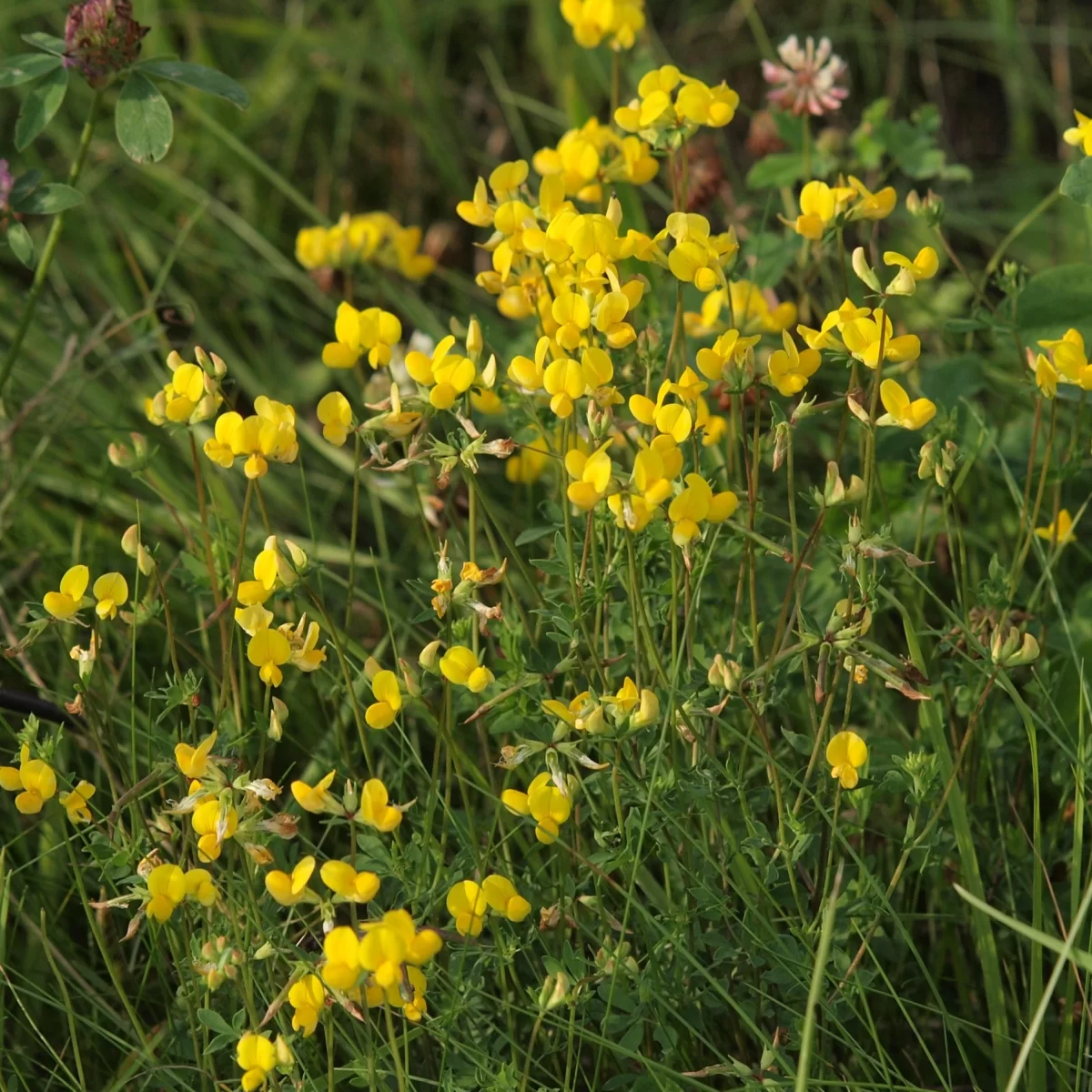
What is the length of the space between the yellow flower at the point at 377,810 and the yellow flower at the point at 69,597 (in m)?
0.34

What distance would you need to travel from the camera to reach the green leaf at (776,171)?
2.19 meters

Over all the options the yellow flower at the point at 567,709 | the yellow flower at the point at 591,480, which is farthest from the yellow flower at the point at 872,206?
the yellow flower at the point at 567,709

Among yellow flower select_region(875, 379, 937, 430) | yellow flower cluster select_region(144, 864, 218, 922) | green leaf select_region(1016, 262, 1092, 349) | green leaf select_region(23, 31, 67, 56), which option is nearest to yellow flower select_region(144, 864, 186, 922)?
yellow flower cluster select_region(144, 864, 218, 922)

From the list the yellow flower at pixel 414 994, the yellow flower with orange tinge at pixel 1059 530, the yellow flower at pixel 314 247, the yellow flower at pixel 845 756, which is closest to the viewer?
the yellow flower at pixel 414 994

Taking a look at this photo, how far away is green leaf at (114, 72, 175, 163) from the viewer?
171cm

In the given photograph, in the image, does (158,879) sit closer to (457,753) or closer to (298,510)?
(457,753)

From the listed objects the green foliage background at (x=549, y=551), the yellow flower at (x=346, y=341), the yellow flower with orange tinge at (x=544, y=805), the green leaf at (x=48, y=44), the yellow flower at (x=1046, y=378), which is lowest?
Answer: the green foliage background at (x=549, y=551)

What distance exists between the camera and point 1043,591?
184 centimetres

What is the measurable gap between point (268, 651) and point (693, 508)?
385mm

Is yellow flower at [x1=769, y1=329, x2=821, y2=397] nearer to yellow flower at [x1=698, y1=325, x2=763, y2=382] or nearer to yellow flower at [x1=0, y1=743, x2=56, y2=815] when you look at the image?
yellow flower at [x1=698, y1=325, x2=763, y2=382]

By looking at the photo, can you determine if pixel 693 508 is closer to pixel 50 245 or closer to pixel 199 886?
pixel 199 886

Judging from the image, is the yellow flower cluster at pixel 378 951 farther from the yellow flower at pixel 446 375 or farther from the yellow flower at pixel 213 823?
the yellow flower at pixel 446 375

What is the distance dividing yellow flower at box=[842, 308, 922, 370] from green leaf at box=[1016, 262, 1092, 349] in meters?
0.72

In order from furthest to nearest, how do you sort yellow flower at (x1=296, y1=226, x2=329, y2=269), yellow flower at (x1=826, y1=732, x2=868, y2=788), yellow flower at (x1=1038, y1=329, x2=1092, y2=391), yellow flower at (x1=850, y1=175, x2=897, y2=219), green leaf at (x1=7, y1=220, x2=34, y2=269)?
yellow flower at (x1=296, y1=226, x2=329, y2=269) → green leaf at (x1=7, y1=220, x2=34, y2=269) → yellow flower at (x1=850, y1=175, x2=897, y2=219) → yellow flower at (x1=1038, y1=329, x2=1092, y2=391) → yellow flower at (x1=826, y1=732, x2=868, y2=788)
